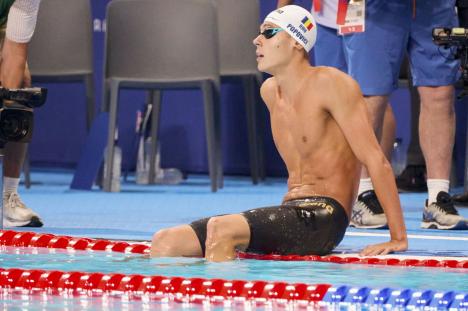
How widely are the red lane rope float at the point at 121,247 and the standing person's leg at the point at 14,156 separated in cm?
69

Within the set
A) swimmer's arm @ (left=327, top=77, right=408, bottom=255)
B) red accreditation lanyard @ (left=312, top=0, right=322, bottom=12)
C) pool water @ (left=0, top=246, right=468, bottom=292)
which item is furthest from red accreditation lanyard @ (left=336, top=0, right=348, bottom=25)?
pool water @ (left=0, top=246, right=468, bottom=292)

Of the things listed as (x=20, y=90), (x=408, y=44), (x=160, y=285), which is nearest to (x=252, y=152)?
(x=408, y=44)

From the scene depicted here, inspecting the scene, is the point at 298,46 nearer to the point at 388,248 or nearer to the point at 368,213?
the point at 388,248

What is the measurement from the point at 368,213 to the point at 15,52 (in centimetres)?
195

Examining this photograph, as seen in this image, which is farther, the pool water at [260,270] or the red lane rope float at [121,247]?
the red lane rope float at [121,247]

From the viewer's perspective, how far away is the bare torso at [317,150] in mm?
4953

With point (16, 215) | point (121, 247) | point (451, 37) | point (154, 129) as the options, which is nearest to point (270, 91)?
point (121, 247)

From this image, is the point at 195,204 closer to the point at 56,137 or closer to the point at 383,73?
the point at 383,73

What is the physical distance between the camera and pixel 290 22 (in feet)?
16.7

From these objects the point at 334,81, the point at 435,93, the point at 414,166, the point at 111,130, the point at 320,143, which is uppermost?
the point at 334,81

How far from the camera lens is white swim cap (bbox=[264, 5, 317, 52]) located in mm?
5062

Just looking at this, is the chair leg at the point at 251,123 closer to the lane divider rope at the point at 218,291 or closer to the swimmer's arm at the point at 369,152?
the swimmer's arm at the point at 369,152

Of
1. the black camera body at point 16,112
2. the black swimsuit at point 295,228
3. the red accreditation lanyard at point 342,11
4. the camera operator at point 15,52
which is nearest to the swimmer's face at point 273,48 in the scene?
the black swimsuit at point 295,228

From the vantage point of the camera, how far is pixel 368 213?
246 inches
